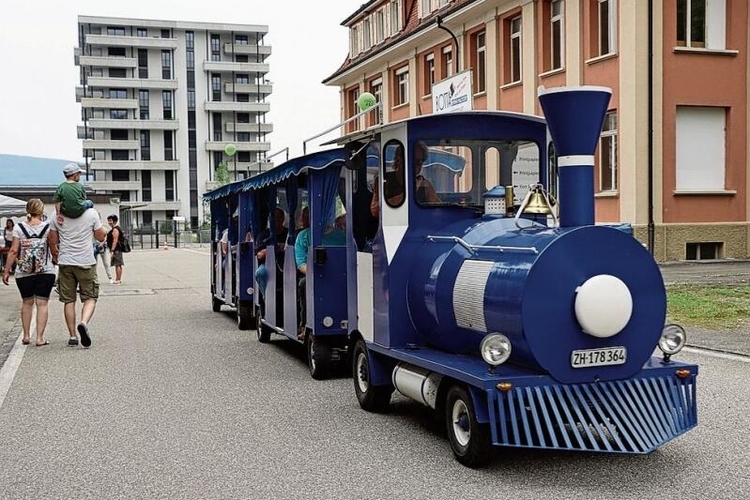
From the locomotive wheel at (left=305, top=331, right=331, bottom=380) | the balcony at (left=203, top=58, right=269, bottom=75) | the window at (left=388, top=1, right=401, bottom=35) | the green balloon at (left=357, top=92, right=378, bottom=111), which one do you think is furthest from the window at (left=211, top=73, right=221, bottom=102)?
the locomotive wheel at (left=305, top=331, right=331, bottom=380)

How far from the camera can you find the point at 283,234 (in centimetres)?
1130

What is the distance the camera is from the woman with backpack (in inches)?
459

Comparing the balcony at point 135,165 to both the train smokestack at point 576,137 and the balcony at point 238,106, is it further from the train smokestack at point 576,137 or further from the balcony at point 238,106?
the train smokestack at point 576,137

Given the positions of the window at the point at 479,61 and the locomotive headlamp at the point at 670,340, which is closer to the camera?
the locomotive headlamp at the point at 670,340

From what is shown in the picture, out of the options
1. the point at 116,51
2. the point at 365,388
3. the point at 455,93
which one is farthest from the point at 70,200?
the point at 116,51

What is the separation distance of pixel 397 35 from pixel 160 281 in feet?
55.1

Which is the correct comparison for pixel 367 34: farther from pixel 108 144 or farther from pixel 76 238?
pixel 108 144

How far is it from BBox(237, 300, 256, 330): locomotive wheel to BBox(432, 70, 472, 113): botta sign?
3.90 metres

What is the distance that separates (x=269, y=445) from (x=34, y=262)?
633 cm

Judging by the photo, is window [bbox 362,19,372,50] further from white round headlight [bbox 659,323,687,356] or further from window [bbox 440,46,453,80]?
white round headlight [bbox 659,323,687,356]

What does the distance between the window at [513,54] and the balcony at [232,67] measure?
7553 cm

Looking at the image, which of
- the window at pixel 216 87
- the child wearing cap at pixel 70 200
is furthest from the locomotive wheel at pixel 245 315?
the window at pixel 216 87

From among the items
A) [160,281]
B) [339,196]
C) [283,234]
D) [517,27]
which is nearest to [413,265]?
[339,196]

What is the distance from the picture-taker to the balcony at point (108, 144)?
9669 centimetres
